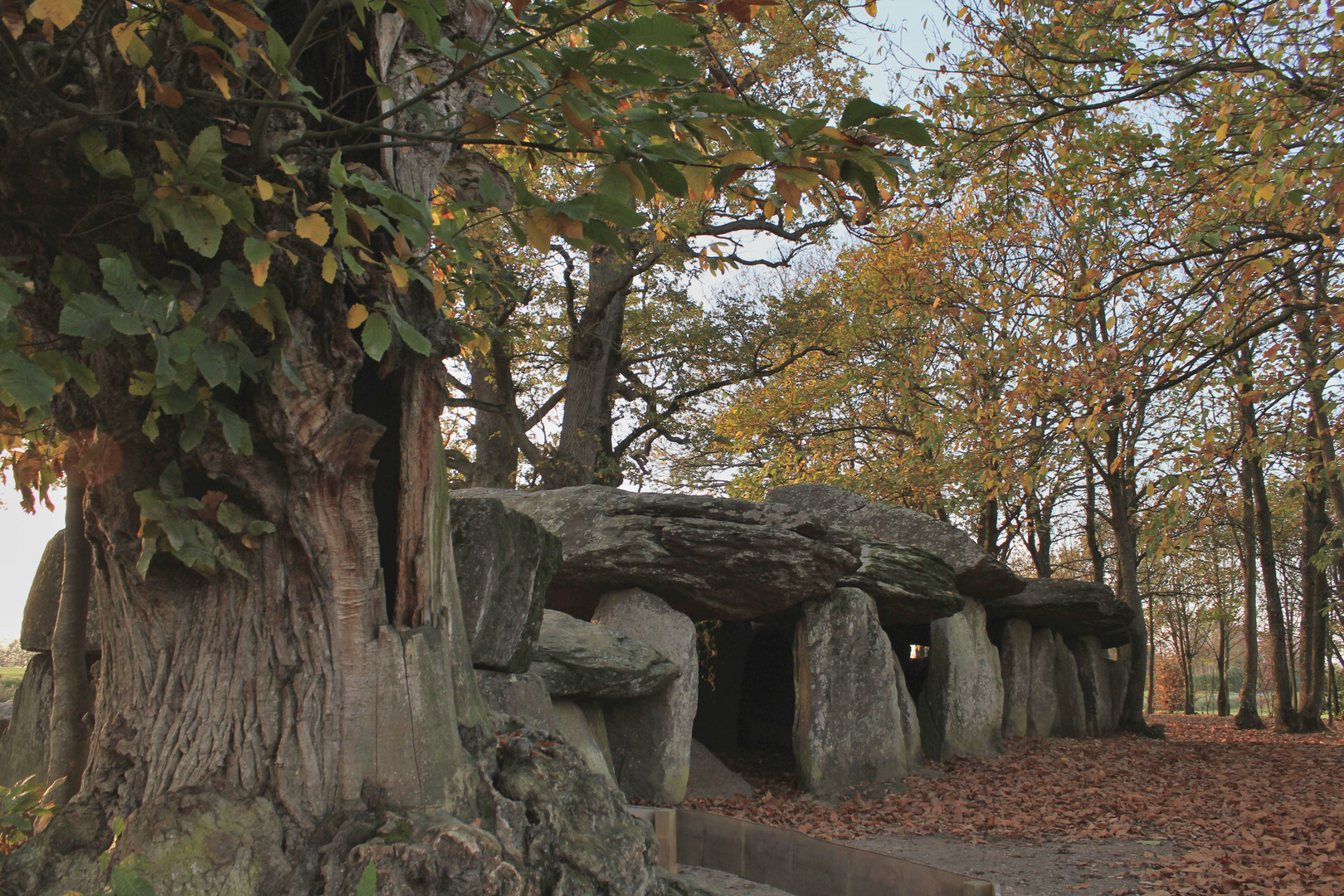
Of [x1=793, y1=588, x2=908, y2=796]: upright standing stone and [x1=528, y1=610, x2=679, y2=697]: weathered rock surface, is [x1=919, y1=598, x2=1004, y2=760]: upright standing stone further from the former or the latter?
[x1=528, y1=610, x2=679, y2=697]: weathered rock surface

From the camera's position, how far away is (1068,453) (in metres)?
10.5

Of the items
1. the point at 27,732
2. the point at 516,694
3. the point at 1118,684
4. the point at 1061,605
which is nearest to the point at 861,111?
the point at 516,694

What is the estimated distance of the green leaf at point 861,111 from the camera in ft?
6.40

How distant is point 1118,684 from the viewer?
48.7 feet

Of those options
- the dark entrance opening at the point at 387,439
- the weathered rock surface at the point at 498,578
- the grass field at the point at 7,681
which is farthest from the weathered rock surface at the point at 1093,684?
the grass field at the point at 7,681

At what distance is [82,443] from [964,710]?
31.4ft

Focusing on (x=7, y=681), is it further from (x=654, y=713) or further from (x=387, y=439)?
(x=387, y=439)

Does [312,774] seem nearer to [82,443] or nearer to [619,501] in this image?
[82,443]

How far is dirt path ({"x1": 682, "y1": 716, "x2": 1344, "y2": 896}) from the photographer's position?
5.35 meters

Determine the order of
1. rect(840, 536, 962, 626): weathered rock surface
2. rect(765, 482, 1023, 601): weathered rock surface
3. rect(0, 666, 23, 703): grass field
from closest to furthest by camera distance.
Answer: rect(0, 666, 23, 703): grass field → rect(840, 536, 962, 626): weathered rock surface → rect(765, 482, 1023, 601): weathered rock surface

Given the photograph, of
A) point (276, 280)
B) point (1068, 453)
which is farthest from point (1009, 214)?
point (276, 280)

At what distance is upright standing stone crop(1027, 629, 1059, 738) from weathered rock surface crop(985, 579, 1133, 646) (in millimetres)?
254

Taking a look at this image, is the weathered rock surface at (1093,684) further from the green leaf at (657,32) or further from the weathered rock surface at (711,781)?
the green leaf at (657,32)

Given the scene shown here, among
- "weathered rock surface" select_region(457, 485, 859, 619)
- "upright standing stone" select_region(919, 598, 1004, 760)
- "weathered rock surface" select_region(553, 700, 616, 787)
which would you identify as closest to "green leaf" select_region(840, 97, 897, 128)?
"weathered rock surface" select_region(553, 700, 616, 787)
